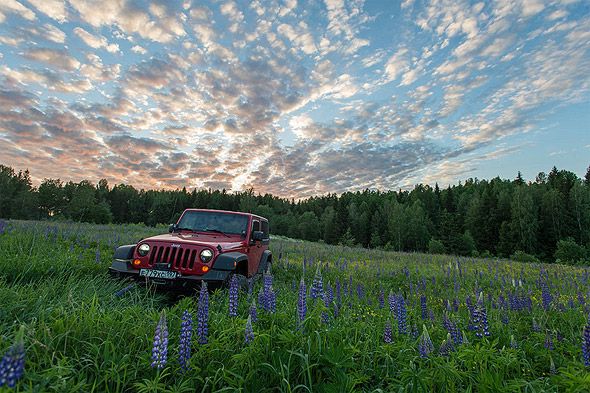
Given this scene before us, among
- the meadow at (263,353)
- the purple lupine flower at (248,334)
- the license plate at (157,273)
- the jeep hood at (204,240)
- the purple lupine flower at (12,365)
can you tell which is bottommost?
the meadow at (263,353)

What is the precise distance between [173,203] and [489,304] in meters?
104

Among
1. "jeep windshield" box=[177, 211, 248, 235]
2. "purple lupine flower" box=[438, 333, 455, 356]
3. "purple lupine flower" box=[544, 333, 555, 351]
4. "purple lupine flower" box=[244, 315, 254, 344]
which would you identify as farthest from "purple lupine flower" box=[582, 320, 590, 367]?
"jeep windshield" box=[177, 211, 248, 235]

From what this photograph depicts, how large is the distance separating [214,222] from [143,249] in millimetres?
2278

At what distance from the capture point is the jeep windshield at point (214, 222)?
7.84 m

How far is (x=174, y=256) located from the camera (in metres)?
5.71

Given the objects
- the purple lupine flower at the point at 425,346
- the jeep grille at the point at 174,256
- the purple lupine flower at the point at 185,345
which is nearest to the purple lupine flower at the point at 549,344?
the purple lupine flower at the point at 425,346

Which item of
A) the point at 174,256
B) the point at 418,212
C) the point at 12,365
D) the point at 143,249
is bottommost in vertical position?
the point at 12,365

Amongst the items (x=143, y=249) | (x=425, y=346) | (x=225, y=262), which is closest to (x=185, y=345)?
(x=425, y=346)

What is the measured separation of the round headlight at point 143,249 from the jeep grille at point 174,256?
0.63 ft

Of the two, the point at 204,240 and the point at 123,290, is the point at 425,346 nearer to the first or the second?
the point at 123,290

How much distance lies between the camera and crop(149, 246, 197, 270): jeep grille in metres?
5.62

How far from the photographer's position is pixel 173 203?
10044cm

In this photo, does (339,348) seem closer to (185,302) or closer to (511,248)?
(185,302)

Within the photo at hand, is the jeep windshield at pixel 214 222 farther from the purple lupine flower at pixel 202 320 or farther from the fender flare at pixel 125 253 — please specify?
the purple lupine flower at pixel 202 320
